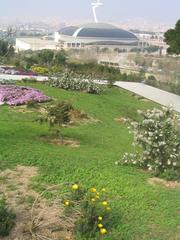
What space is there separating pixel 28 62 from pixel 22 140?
2074 cm

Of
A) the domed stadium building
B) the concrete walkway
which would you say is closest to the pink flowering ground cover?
the concrete walkway

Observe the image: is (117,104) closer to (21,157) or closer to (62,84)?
(62,84)

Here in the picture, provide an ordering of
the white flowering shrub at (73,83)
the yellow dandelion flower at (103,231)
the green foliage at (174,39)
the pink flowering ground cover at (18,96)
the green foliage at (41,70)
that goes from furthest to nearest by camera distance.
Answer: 1. the green foliage at (41,70)
2. the green foliage at (174,39)
3. the white flowering shrub at (73,83)
4. the pink flowering ground cover at (18,96)
5. the yellow dandelion flower at (103,231)

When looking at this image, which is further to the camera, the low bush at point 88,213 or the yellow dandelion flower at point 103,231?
the low bush at point 88,213

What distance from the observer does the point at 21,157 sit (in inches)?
271

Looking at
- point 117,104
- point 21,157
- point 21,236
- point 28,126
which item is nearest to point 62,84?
point 117,104

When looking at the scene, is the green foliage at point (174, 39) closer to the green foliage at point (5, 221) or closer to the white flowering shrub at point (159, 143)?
the white flowering shrub at point (159, 143)

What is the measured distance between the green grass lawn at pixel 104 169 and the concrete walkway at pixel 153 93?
25.8 ft

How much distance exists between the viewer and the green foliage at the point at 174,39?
20572mm

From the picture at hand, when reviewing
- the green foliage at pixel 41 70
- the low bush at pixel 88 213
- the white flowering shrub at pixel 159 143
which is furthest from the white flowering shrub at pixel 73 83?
the low bush at pixel 88 213

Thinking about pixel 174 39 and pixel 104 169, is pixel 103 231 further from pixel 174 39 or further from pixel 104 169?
pixel 174 39

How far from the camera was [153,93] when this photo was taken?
2094 cm

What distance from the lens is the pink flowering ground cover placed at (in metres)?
13.0

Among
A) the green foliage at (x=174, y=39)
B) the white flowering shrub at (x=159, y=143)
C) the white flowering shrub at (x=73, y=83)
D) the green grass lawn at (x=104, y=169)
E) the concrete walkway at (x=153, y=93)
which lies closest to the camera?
the green grass lawn at (x=104, y=169)
